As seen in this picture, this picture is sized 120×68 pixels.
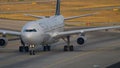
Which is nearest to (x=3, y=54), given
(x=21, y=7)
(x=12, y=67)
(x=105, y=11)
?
(x=12, y=67)

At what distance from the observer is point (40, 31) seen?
50.8m

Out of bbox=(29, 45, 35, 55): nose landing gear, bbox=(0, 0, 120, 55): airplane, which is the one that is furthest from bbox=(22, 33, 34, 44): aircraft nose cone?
bbox=(29, 45, 35, 55): nose landing gear

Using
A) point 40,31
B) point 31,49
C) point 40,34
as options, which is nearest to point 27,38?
point 31,49

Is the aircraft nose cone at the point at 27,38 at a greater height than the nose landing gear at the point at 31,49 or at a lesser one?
greater

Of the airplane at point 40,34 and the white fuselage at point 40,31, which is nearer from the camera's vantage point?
the white fuselage at point 40,31

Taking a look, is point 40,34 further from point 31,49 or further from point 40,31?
point 31,49

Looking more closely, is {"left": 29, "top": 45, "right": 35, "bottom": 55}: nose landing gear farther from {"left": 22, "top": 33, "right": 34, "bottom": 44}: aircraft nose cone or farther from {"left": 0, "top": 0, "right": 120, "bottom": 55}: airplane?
{"left": 22, "top": 33, "right": 34, "bottom": 44}: aircraft nose cone

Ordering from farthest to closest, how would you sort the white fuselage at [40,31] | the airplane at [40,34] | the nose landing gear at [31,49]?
the nose landing gear at [31,49] → the airplane at [40,34] → the white fuselage at [40,31]

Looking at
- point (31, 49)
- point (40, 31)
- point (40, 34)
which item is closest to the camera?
point (31, 49)

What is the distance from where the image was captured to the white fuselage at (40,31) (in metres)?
48.8

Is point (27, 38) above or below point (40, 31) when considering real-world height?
below

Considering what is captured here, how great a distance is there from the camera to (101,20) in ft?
363

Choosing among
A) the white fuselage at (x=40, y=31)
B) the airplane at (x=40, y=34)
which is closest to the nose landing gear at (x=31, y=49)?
the airplane at (x=40, y=34)

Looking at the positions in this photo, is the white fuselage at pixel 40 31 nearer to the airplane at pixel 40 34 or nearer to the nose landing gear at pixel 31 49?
the airplane at pixel 40 34
